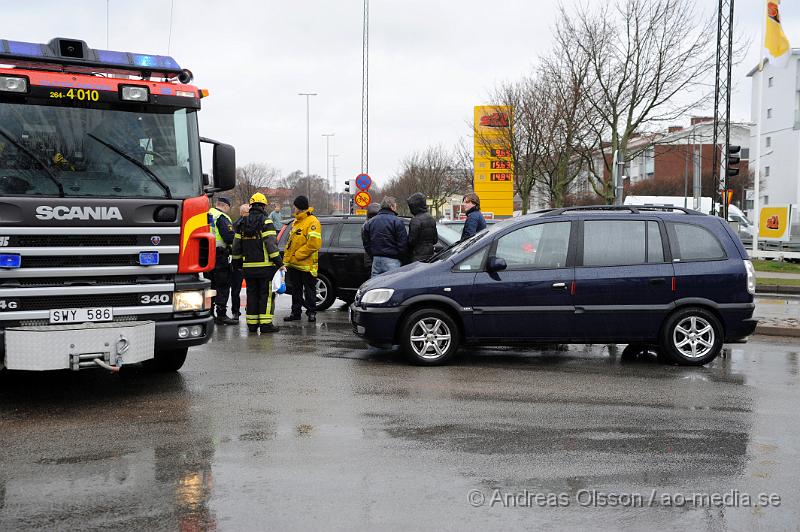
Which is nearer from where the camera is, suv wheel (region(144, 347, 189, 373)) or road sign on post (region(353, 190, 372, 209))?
suv wheel (region(144, 347, 189, 373))

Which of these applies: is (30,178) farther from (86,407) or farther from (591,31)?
(591,31)

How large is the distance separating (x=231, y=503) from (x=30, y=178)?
3543 mm

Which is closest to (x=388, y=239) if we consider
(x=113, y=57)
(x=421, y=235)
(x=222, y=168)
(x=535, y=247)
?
(x=421, y=235)

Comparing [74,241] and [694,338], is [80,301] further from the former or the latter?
[694,338]

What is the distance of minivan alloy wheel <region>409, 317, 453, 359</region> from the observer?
8695 mm

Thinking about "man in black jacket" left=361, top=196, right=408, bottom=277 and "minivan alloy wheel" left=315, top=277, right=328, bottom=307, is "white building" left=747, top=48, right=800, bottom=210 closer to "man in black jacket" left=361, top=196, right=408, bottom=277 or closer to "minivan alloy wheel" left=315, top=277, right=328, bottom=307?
"minivan alloy wheel" left=315, top=277, right=328, bottom=307

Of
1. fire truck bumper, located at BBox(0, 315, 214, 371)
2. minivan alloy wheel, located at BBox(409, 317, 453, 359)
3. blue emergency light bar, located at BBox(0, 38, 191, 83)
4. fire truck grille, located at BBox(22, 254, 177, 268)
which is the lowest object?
minivan alloy wheel, located at BBox(409, 317, 453, 359)

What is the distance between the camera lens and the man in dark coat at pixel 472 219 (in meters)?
11.0

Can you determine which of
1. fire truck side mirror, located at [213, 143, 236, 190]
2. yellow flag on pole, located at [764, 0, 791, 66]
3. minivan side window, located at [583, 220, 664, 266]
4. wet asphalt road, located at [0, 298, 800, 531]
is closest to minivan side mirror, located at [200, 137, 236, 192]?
fire truck side mirror, located at [213, 143, 236, 190]

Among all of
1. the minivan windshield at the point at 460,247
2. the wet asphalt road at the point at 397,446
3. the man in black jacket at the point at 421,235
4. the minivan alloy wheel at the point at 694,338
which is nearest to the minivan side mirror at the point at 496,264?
the minivan windshield at the point at 460,247

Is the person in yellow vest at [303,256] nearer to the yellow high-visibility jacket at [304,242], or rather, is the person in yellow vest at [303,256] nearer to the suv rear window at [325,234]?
the yellow high-visibility jacket at [304,242]

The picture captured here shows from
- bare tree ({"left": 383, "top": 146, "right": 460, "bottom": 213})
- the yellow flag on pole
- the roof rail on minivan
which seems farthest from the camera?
bare tree ({"left": 383, "top": 146, "right": 460, "bottom": 213})

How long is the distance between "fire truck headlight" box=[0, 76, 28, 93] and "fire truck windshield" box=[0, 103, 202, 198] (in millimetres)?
126

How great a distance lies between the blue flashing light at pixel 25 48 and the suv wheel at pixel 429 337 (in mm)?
4421
